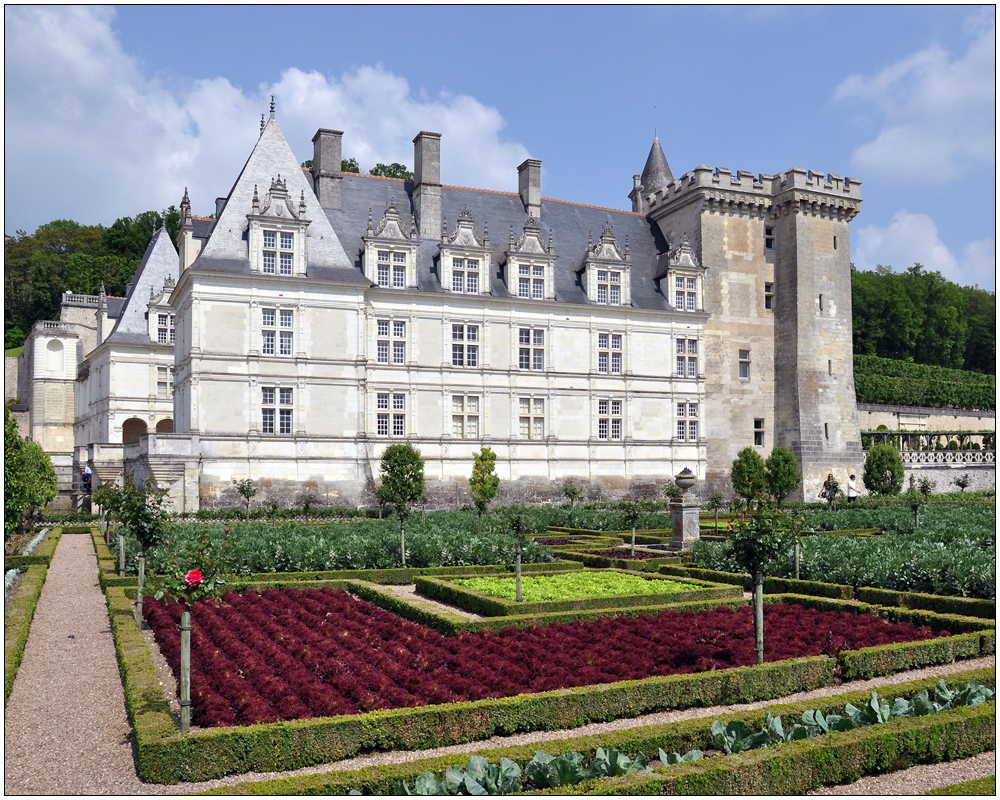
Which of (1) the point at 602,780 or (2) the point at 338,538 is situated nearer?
(1) the point at 602,780

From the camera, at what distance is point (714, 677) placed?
999 cm

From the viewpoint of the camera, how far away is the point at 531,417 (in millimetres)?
40781

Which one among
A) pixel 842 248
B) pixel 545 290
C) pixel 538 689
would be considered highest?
pixel 842 248

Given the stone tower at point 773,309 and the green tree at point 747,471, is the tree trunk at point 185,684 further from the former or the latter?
the stone tower at point 773,309

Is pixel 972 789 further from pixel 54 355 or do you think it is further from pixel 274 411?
pixel 54 355

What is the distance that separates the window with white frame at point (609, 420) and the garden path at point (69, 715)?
96.2ft

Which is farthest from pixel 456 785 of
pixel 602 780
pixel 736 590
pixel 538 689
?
pixel 736 590

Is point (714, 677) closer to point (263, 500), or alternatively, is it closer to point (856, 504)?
point (263, 500)

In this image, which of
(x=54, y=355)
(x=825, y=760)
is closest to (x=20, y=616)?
(x=825, y=760)

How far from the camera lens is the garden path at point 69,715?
25.3 feet

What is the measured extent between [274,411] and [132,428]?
777 inches

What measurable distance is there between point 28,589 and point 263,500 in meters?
17.4

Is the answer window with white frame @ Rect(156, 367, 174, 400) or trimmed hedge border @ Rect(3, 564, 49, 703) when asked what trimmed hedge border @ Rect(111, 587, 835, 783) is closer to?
trimmed hedge border @ Rect(3, 564, 49, 703)

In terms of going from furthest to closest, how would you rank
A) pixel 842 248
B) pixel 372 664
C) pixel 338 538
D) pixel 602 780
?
1. pixel 842 248
2. pixel 338 538
3. pixel 372 664
4. pixel 602 780
